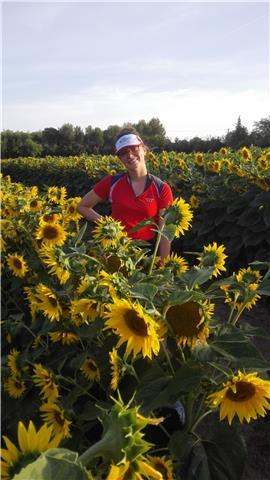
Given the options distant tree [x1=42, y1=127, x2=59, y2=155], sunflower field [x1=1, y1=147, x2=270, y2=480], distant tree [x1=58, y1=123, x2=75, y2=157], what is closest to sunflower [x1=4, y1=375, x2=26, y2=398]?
sunflower field [x1=1, y1=147, x2=270, y2=480]

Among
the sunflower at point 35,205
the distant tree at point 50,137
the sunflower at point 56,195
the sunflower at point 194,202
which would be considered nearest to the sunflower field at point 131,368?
the sunflower at point 35,205

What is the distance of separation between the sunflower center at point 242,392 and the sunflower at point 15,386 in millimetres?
981

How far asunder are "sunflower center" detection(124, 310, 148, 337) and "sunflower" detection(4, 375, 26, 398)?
873mm

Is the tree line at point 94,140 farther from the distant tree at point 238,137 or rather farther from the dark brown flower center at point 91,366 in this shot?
the dark brown flower center at point 91,366

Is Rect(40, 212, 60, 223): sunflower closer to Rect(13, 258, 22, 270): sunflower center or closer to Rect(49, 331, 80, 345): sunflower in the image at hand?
Rect(13, 258, 22, 270): sunflower center

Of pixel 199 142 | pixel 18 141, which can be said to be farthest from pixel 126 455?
pixel 18 141

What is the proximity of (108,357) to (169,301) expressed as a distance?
0.41 meters

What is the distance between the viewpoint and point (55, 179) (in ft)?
42.8

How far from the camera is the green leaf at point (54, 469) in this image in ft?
2.00

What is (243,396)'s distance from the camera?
1208mm

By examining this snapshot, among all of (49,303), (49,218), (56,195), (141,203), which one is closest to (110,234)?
(49,303)

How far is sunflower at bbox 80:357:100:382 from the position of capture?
161 cm

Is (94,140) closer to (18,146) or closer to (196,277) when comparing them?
(18,146)

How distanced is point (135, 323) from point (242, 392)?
Answer: 0.33 meters
